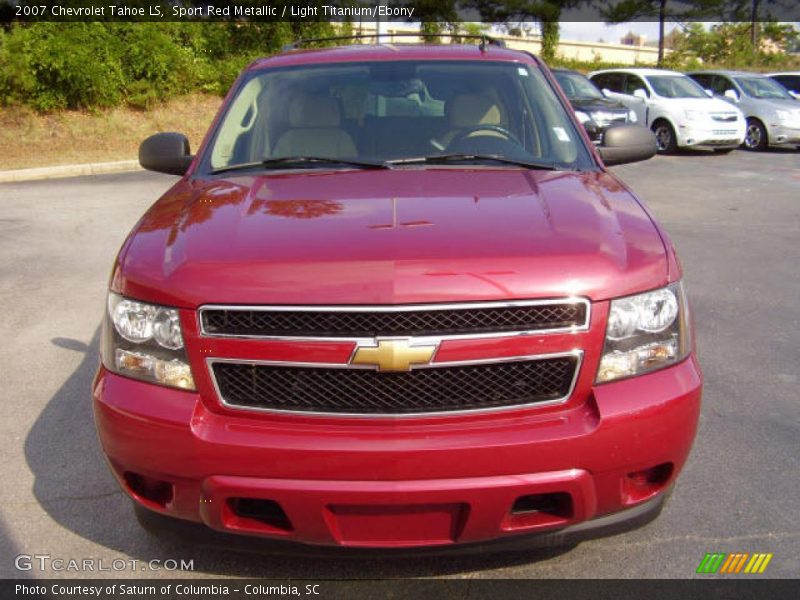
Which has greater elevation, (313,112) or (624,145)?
(313,112)

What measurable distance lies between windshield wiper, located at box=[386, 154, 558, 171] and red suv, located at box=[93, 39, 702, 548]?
79 cm

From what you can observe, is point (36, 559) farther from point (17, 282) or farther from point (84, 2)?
point (84, 2)

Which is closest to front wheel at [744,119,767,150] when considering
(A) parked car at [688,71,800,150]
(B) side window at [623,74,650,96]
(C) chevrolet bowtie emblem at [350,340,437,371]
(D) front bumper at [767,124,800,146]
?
(A) parked car at [688,71,800,150]

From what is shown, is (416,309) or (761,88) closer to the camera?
(416,309)

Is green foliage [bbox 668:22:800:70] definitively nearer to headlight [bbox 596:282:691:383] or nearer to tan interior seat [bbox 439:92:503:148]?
tan interior seat [bbox 439:92:503:148]

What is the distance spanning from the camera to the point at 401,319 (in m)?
2.23

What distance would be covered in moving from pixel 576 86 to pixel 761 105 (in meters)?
4.12

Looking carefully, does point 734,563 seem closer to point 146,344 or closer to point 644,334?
point 644,334

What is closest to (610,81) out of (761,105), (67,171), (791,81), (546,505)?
(761,105)

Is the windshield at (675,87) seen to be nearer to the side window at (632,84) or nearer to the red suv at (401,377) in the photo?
the side window at (632,84)

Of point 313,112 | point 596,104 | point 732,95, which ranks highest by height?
point 313,112

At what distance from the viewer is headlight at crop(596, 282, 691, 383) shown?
7.70ft

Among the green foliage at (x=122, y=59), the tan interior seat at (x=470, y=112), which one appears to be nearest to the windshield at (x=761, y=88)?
the green foliage at (x=122, y=59)

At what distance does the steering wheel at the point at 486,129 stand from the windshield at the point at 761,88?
15.7 metres
